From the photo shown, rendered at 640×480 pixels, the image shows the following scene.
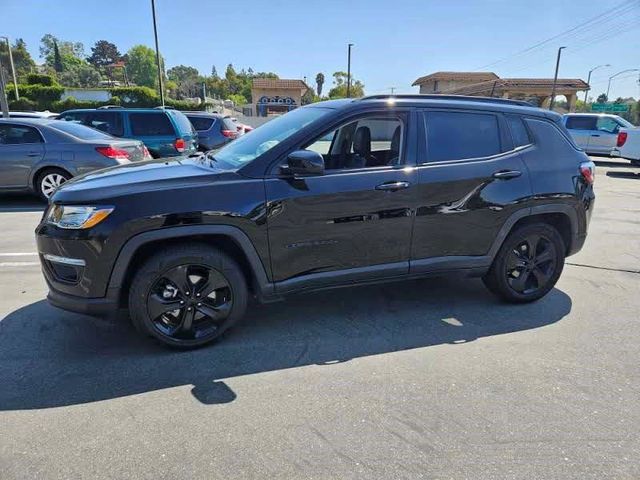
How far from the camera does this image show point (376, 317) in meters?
3.90

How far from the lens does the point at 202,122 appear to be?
12.9 meters

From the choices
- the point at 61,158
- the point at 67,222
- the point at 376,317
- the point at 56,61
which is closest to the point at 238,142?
the point at 67,222

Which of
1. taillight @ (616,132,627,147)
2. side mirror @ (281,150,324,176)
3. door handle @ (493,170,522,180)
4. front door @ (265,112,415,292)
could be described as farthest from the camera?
taillight @ (616,132,627,147)


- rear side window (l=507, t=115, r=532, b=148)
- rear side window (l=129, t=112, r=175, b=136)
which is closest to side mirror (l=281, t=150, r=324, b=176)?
rear side window (l=507, t=115, r=532, b=148)

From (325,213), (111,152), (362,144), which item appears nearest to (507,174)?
(362,144)

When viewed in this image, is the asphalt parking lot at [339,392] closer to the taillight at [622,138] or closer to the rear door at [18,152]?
the rear door at [18,152]

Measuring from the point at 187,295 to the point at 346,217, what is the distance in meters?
1.28

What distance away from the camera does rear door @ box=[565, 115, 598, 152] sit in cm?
1792

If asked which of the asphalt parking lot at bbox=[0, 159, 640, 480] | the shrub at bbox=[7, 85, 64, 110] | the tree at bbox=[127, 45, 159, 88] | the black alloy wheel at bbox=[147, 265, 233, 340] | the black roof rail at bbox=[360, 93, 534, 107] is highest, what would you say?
the tree at bbox=[127, 45, 159, 88]

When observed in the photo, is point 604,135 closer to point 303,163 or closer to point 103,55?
point 303,163

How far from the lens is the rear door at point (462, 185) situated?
143 inches

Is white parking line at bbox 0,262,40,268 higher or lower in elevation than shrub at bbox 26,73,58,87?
lower

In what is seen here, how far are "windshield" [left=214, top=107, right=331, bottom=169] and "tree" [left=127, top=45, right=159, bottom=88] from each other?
143104mm

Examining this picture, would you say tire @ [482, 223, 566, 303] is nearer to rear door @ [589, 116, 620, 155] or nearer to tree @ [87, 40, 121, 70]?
rear door @ [589, 116, 620, 155]
